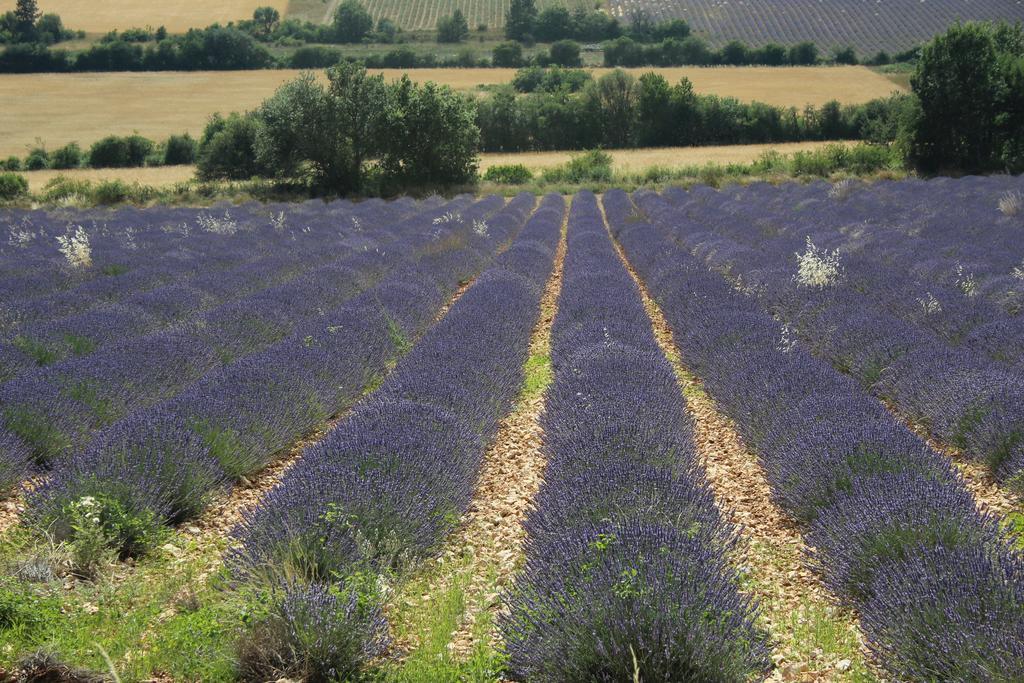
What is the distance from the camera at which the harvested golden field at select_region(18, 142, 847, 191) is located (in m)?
33.4

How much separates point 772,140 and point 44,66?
164ft

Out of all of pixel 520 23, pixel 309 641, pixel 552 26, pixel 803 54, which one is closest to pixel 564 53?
pixel 520 23

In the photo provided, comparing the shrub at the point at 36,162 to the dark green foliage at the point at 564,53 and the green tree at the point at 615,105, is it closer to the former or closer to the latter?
the green tree at the point at 615,105

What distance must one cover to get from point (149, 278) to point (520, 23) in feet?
235

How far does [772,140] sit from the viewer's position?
4094 centimetres

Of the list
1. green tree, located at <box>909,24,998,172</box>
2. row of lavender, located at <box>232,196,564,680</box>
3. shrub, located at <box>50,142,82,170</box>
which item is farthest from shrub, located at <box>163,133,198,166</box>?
row of lavender, located at <box>232,196,564,680</box>

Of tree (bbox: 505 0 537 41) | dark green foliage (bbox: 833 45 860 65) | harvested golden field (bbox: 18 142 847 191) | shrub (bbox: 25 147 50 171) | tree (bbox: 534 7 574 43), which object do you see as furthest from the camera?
tree (bbox: 534 7 574 43)

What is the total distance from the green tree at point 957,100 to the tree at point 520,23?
2084 inches

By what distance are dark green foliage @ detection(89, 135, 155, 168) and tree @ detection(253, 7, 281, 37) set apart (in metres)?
32.2

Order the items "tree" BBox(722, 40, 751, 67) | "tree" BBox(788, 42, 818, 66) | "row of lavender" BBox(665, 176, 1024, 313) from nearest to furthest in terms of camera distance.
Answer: "row of lavender" BBox(665, 176, 1024, 313), "tree" BBox(788, 42, 818, 66), "tree" BBox(722, 40, 751, 67)

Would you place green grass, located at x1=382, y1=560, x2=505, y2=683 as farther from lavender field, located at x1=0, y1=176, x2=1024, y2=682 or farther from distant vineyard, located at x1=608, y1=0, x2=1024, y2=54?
distant vineyard, located at x1=608, y1=0, x2=1024, y2=54

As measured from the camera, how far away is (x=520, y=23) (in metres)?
75.2

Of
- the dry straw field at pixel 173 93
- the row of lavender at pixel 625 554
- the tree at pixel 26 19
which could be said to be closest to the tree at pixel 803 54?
the dry straw field at pixel 173 93

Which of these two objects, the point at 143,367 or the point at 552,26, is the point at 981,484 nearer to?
the point at 143,367
